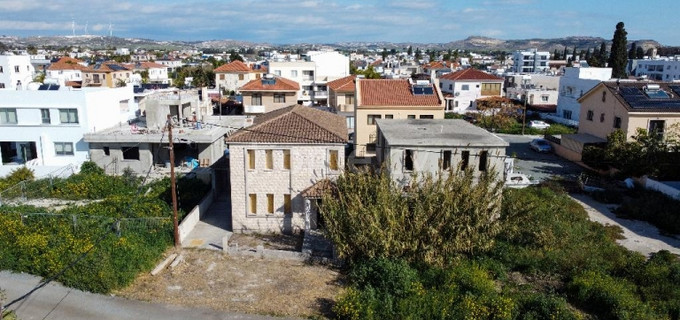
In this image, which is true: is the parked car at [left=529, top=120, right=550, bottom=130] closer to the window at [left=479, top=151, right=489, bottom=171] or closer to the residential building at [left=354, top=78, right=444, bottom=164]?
the residential building at [left=354, top=78, right=444, bottom=164]

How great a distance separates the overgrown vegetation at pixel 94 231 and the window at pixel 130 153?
10.9ft

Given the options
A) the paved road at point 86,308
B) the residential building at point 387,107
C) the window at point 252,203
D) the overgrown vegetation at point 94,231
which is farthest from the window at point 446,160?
the overgrown vegetation at point 94,231

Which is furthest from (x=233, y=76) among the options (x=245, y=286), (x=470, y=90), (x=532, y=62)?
Result: (x=532, y=62)

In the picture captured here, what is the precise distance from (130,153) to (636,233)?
30601 mm

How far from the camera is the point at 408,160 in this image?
2450 centimetres

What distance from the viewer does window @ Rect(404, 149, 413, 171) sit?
24328mm

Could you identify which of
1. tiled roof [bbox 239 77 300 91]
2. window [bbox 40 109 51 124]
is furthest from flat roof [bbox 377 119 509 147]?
tiled roof [bbox 239 77 300 91]

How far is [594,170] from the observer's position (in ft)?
122

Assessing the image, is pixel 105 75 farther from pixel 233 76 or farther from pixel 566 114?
pixel 566 114

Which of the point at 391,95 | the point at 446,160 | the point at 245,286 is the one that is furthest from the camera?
the point at 391,95

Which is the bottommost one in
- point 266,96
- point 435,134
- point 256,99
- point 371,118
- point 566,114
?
point 566,114

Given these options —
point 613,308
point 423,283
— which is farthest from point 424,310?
point 613,308

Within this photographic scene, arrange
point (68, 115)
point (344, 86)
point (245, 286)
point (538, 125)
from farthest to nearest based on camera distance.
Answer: point (538, 125) → point (344, 86) → point (68, 115) → point (245, 286)

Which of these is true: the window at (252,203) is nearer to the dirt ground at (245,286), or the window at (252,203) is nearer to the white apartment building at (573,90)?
the dirt ground at (245,286)
